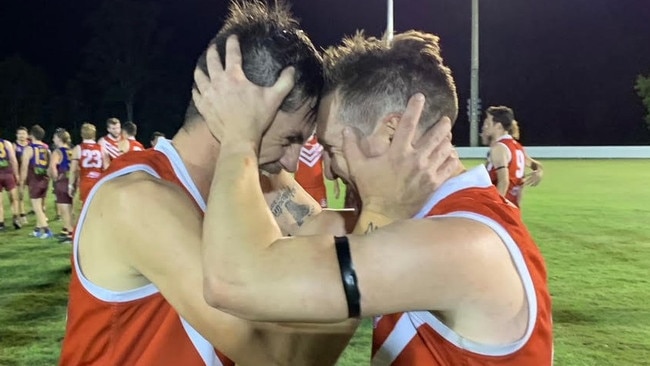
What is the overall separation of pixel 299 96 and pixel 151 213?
0.59m

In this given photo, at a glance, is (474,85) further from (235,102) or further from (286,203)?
(235,102)

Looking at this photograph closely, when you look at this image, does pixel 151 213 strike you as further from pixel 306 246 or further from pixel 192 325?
pixel 306 246

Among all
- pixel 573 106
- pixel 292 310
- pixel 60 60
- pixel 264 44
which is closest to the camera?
pixel 292 310

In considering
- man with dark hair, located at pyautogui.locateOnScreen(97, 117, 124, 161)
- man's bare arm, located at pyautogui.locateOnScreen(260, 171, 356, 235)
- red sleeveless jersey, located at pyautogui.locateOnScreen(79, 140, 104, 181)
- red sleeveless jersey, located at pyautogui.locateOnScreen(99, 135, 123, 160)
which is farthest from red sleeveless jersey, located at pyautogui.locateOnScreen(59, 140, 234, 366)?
man with dark hair, located at pyautogui.locateOnScreen(97, 117, 124, 161)

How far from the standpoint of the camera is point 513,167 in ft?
35.5

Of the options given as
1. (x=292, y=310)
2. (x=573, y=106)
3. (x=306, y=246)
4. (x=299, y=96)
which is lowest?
(x=573, y=106)

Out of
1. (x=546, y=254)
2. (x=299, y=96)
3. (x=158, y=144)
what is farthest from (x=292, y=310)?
(x=546, y=254)

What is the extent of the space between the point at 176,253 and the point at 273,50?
0.68 m

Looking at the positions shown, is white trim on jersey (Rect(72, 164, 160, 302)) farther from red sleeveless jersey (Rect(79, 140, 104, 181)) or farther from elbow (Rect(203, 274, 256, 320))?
red sleeveless jersey (Rect(79, 140, 104, 181))

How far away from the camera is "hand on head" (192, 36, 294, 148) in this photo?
201 cm

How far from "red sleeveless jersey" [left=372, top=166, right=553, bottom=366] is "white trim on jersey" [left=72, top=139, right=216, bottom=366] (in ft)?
1.85

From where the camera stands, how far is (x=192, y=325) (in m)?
2.12

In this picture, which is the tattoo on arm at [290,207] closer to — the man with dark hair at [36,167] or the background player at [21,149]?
the man with dark hair at [36,167]

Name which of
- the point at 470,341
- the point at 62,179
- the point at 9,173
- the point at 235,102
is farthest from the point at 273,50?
the point at 9,173
